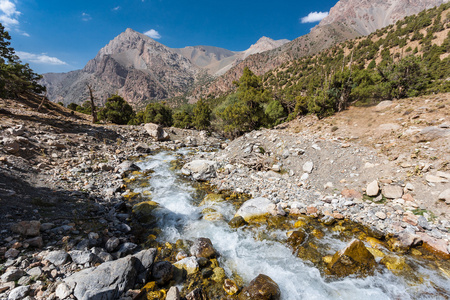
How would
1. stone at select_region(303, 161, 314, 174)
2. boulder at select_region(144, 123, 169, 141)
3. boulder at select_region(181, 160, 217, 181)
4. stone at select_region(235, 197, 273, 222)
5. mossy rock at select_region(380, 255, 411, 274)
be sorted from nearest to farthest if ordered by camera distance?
mossy rock at select_region(380, 255, 411, 274)
stone at select_region(235, 197, 273, 222)
stone at select_region(303, 161, 314, 174)
boulder at select_region(181, 160, 217, 181)
boulder at select_region(144, 123, 169, 141)

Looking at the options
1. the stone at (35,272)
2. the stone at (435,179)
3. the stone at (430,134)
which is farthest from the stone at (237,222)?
the stone at (430,134)

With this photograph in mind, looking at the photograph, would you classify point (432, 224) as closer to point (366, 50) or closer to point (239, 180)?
point (239, 180)

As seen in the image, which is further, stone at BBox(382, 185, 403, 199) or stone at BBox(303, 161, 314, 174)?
stone at BBox(303, 161, 314, 174)

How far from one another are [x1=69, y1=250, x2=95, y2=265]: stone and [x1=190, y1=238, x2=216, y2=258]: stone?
3192 millimetres

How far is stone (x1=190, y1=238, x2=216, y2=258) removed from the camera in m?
6.55

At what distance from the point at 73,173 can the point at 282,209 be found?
13.2m

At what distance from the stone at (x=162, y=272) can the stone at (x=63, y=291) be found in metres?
2.07

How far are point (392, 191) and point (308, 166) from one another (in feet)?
14.5

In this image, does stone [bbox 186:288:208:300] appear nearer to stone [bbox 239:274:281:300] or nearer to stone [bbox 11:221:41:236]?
stone [bbox 239:274:281:300]

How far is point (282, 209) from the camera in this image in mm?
8992

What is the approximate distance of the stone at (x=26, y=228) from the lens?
17.2 ft

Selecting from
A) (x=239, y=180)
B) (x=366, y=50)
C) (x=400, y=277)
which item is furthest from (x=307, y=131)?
(x=366, y=50)

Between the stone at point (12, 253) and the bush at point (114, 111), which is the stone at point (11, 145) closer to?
the stone at point (12, 253)

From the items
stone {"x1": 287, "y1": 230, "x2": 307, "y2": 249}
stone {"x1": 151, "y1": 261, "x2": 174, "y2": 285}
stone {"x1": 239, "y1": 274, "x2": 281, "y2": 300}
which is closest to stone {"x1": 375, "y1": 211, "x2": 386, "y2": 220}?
stone {"x1": 287, "y1": 230, "x2": 307, "y2": 249}
